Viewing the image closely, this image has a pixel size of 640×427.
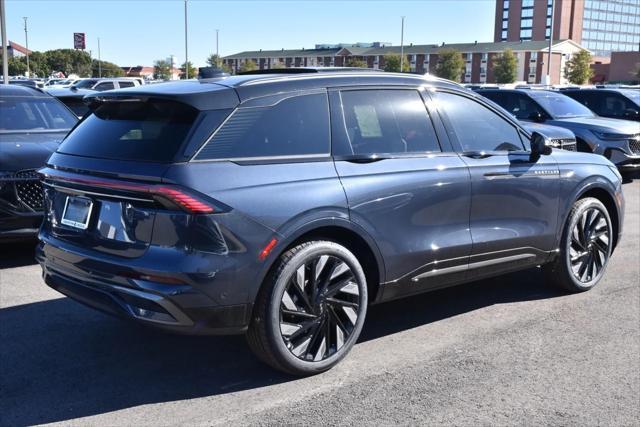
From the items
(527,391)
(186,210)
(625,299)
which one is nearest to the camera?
(186,210)

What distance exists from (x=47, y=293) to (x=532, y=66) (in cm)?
12117

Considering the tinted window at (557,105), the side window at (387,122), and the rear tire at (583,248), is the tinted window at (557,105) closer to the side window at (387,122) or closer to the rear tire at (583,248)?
the rear tire at (583,248)

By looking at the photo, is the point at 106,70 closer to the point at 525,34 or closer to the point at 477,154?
the point at 477,154

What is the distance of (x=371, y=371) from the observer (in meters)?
4.21

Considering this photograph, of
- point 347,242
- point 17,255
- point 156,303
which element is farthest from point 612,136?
point 156,303

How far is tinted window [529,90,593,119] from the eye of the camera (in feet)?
45.3

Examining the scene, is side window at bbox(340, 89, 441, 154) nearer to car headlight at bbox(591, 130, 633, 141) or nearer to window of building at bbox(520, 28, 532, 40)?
car headlight at bbox(591, 130, 633, 141)

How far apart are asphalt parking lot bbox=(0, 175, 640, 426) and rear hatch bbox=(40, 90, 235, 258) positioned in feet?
2.71

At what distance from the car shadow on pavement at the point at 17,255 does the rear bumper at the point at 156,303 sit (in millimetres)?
3228

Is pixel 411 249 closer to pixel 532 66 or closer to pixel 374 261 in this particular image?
pixel 374 261

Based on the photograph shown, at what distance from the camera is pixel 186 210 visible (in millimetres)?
3531

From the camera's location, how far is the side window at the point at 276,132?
3.80 metres

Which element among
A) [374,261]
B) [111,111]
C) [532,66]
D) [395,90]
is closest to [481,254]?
[374,261]

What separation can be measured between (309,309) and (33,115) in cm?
534
